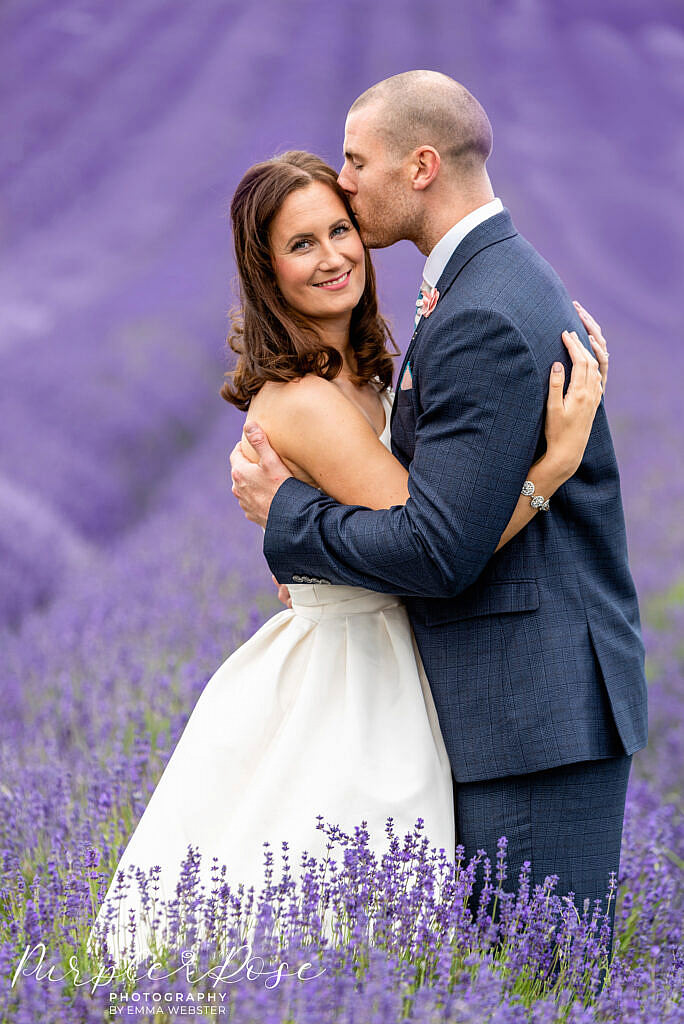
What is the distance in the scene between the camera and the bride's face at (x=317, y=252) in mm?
2146

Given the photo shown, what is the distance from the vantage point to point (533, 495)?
1.83 m

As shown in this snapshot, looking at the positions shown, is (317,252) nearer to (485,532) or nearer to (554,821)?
(485,532)

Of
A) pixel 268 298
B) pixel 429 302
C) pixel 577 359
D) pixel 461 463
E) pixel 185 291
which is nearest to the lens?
pixel 461 463

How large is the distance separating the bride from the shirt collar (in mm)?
249

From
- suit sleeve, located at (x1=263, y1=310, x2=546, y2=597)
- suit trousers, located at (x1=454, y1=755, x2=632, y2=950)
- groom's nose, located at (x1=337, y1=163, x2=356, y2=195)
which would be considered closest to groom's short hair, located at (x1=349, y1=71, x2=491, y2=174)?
groom's nose, located at (x1=337, y1=163, x2=356, y2=195)

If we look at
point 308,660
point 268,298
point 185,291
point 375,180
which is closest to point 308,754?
point 308,660

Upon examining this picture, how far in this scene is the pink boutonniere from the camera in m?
1.94

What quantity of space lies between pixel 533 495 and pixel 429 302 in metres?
0.43

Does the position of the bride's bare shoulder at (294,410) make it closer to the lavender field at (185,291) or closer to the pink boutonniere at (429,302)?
the pink boutonniere at (429,302)

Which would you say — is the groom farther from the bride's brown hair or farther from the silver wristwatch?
the bride's brown hair

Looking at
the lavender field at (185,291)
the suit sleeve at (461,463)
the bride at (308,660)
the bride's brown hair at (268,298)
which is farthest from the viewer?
the lavender field at (185,291)

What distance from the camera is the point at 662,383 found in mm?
7273

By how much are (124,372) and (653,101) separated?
3.99 meters

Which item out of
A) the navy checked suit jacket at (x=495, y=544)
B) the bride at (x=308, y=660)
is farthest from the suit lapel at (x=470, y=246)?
the bride at (x=308, y=660)
